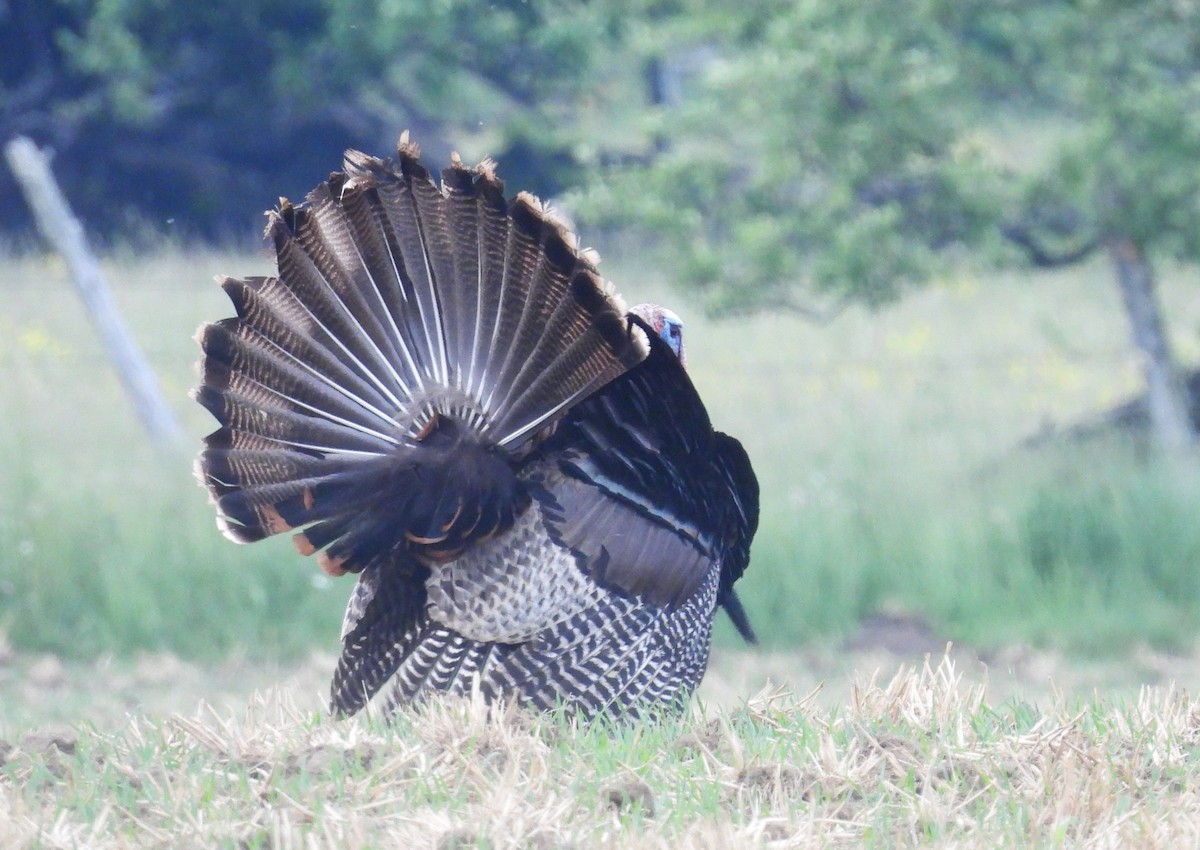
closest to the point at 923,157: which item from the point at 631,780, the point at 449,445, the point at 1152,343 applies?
the point at 1152,343

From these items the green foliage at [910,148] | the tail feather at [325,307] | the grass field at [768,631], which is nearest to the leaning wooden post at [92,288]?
the grass field at [768,631]

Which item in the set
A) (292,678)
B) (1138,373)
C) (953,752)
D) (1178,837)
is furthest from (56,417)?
(1178,837)

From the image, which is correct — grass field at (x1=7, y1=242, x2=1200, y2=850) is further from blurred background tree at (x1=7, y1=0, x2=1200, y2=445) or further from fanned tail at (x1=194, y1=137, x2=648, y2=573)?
blurred background tree at (x1=7, y1=0, x2=1200, y2=445)

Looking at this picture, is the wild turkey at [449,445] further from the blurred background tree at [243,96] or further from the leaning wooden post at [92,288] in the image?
the blurred background tree at [243,96]

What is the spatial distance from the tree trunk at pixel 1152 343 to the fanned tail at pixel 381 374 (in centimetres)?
541

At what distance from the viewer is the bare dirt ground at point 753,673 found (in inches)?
261

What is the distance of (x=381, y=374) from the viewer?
3.92 m

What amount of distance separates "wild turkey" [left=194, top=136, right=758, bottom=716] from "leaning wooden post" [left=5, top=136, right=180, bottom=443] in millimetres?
4014

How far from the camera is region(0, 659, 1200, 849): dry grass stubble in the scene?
2629 millimetres

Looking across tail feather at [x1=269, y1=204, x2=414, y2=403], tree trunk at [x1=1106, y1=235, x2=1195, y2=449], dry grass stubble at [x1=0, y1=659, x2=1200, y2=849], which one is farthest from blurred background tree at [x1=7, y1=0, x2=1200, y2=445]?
dry grass stubble at [x1=0, y1=659, x2=1200, y2=849]

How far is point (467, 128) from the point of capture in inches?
458

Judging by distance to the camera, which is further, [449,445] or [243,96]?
[243,96]

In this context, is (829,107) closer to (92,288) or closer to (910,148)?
(910,148)

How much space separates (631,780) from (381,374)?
1.43 m
